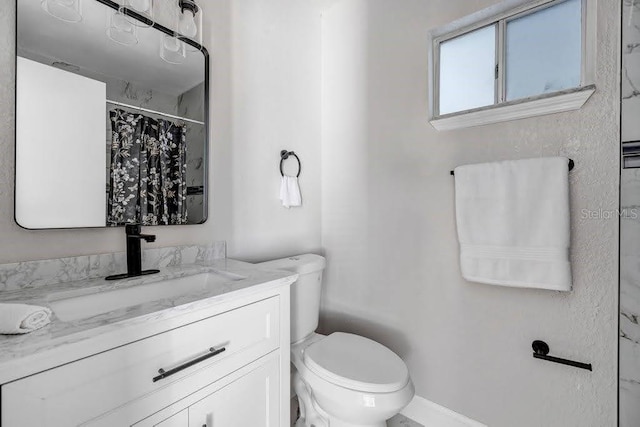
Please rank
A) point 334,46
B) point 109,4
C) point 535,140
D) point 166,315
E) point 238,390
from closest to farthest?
point 166,315
point 238,390
point 109,4
point 535,140
point 334,46

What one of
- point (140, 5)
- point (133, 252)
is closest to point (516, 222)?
point (133, 252)

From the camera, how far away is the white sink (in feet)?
2.67

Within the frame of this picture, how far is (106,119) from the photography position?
1.03m

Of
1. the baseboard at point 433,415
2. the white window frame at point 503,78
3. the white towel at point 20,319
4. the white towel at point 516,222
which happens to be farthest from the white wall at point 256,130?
the baseboard at point 433,415

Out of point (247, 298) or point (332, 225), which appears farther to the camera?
point (332, 225)

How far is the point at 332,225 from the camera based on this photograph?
1.92 m

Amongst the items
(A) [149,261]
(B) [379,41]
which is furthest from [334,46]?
(A) [149,261]

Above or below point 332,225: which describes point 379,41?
above

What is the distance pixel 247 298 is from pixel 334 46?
174cm

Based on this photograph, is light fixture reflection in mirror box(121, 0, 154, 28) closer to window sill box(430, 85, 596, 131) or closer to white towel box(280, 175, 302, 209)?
white towel box(280, 175, 302, 209)

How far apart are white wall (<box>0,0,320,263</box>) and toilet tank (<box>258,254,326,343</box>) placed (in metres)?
0.23

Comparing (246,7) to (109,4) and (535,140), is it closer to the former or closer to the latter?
(109,4)

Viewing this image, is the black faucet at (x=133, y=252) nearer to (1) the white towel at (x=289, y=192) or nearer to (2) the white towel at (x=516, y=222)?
(1) the white towel at (x=289, y=192)

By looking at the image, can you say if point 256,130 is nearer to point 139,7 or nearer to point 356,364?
point 139,7
